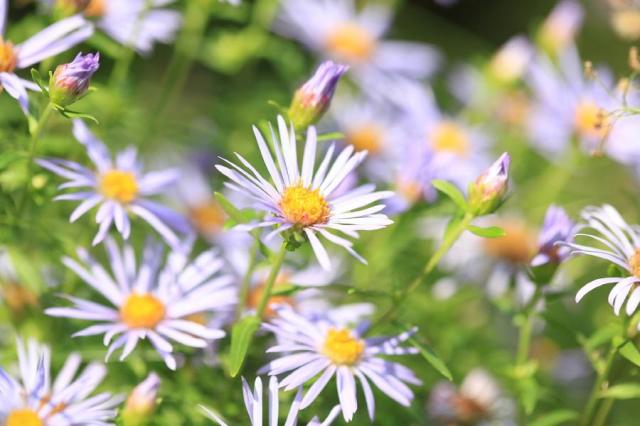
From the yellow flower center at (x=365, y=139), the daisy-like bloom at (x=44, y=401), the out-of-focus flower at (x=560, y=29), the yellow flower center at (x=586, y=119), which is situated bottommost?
the daisy-like bloom at (x=44, y=401)

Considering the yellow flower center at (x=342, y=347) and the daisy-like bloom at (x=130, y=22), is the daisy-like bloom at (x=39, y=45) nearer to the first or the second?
the daisy-like bloom at (x=130, y=22)

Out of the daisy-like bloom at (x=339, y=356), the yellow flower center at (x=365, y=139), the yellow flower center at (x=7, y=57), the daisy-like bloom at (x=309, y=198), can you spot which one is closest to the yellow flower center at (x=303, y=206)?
the daisy-like bloom at (x=309, y=198)

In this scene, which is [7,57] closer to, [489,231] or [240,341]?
[240,341]

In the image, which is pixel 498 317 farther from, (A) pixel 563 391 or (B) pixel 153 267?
(B) pixel 153 267

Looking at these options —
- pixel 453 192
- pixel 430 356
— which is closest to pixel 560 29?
pixel 453 192

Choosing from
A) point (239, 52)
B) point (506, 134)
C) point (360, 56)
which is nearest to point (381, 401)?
point (239, 52)

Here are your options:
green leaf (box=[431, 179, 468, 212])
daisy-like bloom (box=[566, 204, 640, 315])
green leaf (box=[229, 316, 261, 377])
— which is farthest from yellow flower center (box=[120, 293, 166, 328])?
daisy-like bloom (box=[566, 204, 640, 315])

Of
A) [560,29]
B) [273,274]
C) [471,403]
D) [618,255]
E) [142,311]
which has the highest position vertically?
[560,29]
